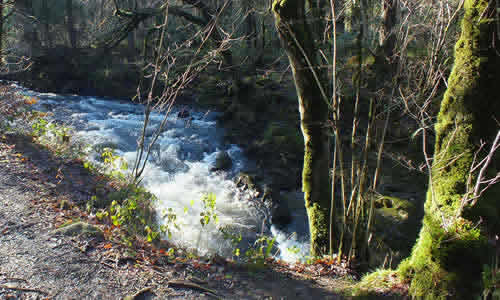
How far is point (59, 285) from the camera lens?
3430 mm

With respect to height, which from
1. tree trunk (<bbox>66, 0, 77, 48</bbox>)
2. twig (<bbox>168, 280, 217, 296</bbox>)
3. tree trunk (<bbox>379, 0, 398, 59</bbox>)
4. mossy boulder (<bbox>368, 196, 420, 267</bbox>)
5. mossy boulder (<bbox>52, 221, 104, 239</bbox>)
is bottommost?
mossy boulder (<bbox>368, 196, 420, 267</bbox>)

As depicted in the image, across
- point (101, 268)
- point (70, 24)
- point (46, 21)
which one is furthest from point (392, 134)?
point (46, 21)

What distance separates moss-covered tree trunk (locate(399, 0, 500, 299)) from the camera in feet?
9.64

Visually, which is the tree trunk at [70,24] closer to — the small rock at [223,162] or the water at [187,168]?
the water at [187,168]

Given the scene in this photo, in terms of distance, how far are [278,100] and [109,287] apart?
42.4 feet

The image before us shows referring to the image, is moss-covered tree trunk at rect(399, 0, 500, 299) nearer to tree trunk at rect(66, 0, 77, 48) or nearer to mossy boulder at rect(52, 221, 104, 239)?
mossy boulder at rect(52, 221, 104, 239)

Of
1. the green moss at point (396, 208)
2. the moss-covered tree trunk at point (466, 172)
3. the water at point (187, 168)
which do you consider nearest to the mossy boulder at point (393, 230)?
the green moss at point (396, 208)

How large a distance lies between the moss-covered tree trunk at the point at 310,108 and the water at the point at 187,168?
0.62 m

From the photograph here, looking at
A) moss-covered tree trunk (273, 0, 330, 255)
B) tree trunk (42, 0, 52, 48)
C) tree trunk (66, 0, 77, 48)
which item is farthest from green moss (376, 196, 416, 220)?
tree trunk (42, 0, 52, 48)

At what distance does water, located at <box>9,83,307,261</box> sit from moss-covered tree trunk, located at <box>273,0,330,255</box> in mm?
621

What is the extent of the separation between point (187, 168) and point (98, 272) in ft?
26.1

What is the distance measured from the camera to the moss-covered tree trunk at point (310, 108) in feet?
15.1

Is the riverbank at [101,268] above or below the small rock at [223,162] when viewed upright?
above

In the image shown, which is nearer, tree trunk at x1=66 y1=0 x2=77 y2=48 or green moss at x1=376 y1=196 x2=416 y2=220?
green moss at x1=376 y1=196 x2=416 y2=220
